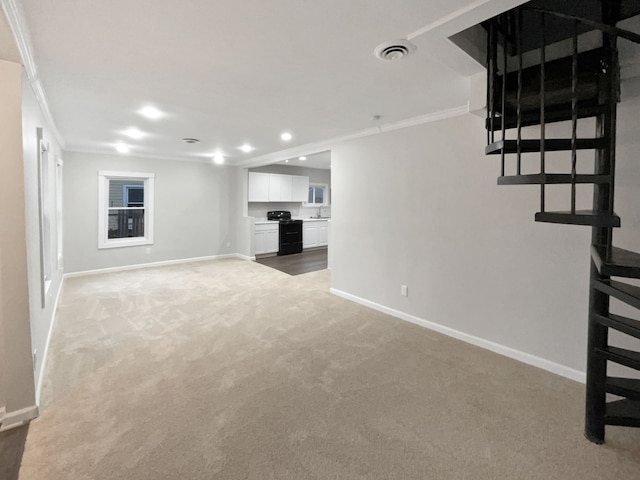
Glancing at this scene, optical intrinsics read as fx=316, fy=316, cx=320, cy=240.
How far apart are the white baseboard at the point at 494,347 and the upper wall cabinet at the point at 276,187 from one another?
438cm

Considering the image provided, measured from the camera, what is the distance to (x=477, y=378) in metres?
2.49

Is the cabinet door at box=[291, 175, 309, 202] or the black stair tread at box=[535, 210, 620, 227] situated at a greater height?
the cabinet door at box=[291, 175, 309, 202]

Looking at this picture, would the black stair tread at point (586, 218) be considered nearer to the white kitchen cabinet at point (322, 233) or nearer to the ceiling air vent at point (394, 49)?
the ceiling air vent at point (394, 49)

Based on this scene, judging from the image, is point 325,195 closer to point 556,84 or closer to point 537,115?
point 537,115

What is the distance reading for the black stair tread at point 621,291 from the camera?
148 cm

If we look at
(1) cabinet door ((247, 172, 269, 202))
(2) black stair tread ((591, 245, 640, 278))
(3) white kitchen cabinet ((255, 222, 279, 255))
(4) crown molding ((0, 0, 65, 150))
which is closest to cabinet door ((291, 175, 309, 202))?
(1) cabinet door ((247, 172, 269, 202))

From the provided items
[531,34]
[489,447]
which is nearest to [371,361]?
[489,447]

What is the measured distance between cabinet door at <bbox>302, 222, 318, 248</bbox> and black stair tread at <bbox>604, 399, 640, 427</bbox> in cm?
691

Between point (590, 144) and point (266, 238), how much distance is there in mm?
6522

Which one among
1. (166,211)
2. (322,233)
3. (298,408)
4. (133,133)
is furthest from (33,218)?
(322,233)

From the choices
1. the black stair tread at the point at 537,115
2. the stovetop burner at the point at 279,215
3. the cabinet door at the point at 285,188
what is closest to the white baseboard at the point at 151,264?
the stovetop burner at the point at 279,215

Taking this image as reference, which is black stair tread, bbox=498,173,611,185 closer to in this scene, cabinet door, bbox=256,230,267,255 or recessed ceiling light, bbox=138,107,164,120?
recessed ceiling light, bbox=138,107,164,120

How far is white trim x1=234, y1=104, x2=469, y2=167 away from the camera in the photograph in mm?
3166

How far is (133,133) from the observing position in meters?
4.34
